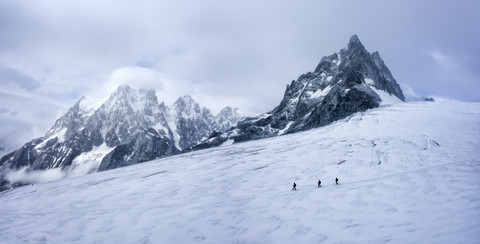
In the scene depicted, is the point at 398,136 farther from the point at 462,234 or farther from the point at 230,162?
the point at 462,234

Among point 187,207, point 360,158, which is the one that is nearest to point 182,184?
point 187,207

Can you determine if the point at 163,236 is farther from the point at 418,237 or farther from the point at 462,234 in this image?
the point at 462,234

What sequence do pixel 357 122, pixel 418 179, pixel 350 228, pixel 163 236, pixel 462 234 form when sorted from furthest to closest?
pixel 357 122 → pixel 418 179 → pixel 163 236 → pixel 350 228 → pixel 462 234

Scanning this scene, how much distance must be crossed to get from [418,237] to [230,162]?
4296 cm

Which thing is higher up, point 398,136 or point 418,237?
point 398,136

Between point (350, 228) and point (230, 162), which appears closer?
point (350, 228)

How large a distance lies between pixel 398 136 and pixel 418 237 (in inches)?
1641

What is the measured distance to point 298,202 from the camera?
1268 inches

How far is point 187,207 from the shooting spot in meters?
35.1

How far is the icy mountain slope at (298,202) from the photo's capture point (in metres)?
24.8

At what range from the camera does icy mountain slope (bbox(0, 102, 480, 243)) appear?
24.8 meters

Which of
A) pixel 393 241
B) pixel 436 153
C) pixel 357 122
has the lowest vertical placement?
pixel 393 241

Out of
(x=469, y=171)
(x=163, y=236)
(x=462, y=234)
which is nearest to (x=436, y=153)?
(x=469, y=171)

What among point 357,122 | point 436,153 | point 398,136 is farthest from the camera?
point 357,122
